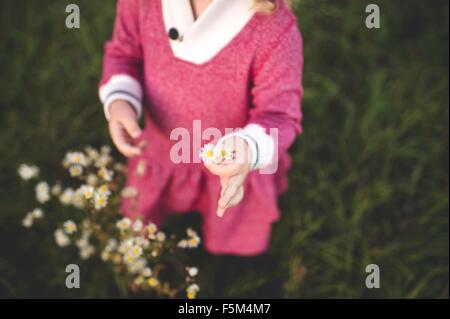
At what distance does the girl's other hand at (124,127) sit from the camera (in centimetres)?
101

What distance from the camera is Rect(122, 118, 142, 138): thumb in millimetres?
1015

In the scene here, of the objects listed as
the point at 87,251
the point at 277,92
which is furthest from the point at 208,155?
the point at 87,251

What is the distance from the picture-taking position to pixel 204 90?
1018 millimetres

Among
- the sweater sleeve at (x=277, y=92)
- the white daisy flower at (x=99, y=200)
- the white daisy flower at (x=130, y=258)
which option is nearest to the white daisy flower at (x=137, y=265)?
the white daisy flower at (x=130, y=258)

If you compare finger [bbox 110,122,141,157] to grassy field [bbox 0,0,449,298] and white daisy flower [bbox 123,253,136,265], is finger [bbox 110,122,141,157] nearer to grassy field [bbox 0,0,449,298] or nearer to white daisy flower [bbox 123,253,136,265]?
white daisy flower [bbox 123,253,136,265]

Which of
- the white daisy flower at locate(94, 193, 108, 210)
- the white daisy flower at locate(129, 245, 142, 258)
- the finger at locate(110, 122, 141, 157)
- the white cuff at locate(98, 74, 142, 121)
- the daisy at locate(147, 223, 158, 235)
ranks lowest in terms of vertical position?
the white daisy flower at locate(129, 245, 142, 258)

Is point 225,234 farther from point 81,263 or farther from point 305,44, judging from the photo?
point 305,44

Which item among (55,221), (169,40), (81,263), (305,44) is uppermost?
(305,44)

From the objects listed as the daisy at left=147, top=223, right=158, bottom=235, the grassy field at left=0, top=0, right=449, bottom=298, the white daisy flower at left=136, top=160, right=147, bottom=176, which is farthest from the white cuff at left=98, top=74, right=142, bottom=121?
the grassy field at left=0, top=0, right=449, bottom=298

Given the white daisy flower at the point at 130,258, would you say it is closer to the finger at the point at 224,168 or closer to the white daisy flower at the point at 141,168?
the white daisy flower at the point at 141,168

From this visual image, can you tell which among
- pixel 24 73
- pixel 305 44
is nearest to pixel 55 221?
pixel 24 73

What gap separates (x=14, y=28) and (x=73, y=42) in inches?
9.7

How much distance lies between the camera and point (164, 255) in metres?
1.44

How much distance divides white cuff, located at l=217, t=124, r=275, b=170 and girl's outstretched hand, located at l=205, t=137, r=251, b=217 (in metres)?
0.01
